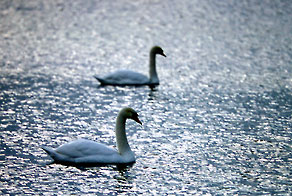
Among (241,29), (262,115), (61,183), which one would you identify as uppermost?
(241,29)

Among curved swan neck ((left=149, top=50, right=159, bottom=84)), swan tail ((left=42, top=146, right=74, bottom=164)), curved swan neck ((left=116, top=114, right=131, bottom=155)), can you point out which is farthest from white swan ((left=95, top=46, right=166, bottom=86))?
swan tail ((left=42, top=146, right=74, bottom=164))

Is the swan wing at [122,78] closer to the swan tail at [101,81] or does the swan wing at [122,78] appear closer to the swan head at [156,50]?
the swan tail at [101,81]

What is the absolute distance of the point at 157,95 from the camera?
18.6m

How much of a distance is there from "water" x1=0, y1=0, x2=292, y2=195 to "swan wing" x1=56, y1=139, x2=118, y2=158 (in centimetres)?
33

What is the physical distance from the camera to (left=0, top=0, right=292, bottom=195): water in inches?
484

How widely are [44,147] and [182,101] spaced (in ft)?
18.9

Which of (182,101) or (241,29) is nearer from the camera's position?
(182,101)

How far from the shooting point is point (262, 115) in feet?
53.6

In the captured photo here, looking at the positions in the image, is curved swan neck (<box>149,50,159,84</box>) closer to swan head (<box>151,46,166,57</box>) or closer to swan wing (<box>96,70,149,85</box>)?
swan head (<box>151,46,166,57</box>)

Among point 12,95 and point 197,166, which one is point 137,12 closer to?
point 12,95

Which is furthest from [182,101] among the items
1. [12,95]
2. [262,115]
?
[12,95]

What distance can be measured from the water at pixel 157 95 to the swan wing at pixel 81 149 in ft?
1.09

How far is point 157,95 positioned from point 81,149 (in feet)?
19.9

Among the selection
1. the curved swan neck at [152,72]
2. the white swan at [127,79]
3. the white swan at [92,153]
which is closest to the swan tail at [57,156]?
the white swan at [92,153]
